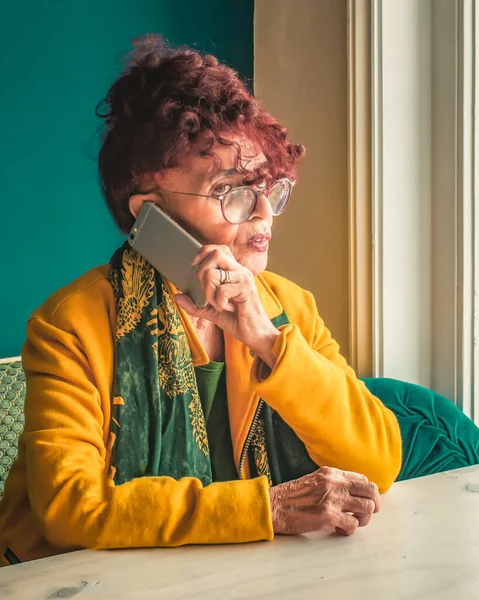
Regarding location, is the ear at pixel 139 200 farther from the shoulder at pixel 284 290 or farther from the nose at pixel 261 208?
the shoulder at pixel 284 290

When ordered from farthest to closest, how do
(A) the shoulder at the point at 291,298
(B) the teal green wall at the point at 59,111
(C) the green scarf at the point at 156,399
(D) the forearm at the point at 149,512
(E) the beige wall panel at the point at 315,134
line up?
(B) the teal green wall at the point at 59,111, (E) the beige wall panel at the point at 315,134, (A) the shoulder at the point at 291,298, (C) the green scarf at the point at 156,399, (D) the forearm at the point at 149,512

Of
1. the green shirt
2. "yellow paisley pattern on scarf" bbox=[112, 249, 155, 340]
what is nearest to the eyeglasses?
"yellow paisley pattern on scarf" bbox=[112, 249, 155, 340]

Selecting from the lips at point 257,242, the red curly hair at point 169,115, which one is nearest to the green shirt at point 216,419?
the lips at point 257,242

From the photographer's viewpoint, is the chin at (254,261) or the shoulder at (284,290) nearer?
the chin at (254,261)

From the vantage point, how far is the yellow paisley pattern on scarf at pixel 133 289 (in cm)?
116

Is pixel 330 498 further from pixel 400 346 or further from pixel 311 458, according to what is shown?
pixel 400 346

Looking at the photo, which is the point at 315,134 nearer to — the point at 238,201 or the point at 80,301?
the point at 238,201

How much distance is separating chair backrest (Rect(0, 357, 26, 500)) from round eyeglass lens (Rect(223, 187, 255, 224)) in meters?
0.97

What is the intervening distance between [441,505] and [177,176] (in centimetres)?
64

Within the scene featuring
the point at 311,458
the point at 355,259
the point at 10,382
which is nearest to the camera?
the point at 311,458

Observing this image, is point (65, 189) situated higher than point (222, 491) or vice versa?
point (65, 189)

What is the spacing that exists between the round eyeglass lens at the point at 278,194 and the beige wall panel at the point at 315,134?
1.90ft

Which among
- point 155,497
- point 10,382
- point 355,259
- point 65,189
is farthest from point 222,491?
point 65,189

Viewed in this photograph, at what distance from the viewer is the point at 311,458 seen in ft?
4.04
